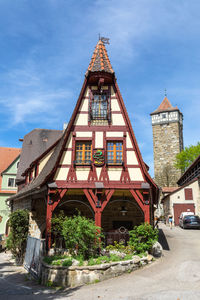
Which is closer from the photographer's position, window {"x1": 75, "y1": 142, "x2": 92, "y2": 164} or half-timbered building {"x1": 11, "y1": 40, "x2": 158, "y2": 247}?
half-timbered building {"x1": 11, "y1": 40, "x2": 158, "y2": 247}

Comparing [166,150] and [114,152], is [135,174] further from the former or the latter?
[166,150]

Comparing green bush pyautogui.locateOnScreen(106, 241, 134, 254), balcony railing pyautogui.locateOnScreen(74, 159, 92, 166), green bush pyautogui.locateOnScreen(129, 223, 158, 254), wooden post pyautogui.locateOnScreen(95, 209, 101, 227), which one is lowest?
green bush pyautogui.locateOnScreen(106, 241, 134, 254)

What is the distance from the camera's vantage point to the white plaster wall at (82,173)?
42.9ft

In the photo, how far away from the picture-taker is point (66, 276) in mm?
9250

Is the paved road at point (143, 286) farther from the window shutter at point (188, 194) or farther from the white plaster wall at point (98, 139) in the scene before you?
the window shutter at point (188, 194)

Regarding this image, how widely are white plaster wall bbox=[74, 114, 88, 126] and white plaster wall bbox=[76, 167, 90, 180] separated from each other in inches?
97.0

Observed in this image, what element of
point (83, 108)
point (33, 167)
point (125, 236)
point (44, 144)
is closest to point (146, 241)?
point (125, 236)

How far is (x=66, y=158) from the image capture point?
1338 centimetres

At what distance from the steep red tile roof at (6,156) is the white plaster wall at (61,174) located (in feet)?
62.2

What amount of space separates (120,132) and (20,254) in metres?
8.85

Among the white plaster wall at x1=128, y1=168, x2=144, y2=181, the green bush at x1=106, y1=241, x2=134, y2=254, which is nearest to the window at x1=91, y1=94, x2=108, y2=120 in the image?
the white plaster wall at x1=128, y1=168, x2=144, y2=181

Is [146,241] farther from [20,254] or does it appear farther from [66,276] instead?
[20,254]

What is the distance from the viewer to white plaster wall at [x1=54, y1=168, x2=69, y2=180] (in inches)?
512

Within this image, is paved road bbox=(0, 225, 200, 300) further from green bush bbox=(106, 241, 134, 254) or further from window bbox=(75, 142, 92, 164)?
window bbox=(75, 142, 92, 164)
